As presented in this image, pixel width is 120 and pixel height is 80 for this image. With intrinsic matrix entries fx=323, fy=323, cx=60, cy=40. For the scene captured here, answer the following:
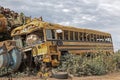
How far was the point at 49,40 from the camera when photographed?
1830 centimetres

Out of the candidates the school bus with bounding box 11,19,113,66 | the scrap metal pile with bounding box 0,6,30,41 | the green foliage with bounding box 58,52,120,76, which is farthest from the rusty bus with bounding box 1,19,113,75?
the scrap metal pile with bounding box 0,6,30,41

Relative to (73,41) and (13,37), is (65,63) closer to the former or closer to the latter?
(73,41)

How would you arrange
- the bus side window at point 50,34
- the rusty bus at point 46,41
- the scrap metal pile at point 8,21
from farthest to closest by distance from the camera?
1. the scrap metal pile at point 8,21
2. the bus side window at point 50,34
3. the rusty bus at point 46,41

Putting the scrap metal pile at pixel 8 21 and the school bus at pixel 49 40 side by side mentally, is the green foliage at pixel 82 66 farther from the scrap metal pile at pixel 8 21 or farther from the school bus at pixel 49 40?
the scrap metal pile at pixel 8 21

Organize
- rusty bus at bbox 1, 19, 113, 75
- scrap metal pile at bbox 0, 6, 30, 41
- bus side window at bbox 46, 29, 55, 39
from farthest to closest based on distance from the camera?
scrap metal pile at bbox 0, 6, 30, 41 < bus side window at bbox 46, 29, 55, 39 < rusty bus at bbox 1, 19, 113, 75

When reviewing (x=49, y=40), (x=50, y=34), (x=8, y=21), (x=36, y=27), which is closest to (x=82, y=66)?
(x=49, y=40)

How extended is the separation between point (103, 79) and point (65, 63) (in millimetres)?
3581

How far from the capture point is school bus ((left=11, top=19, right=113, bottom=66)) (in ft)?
59.5

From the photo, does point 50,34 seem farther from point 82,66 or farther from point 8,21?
point 8,21

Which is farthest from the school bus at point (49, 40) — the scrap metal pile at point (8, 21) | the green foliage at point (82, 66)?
the scrap metal pile at point (8, 21)

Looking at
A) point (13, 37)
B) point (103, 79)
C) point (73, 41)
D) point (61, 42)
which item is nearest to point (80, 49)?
point (73, 41)

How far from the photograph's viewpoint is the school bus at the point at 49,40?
18141 mm

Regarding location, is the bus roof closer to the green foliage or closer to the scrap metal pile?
the scrap metal pile

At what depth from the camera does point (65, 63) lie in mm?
18656
